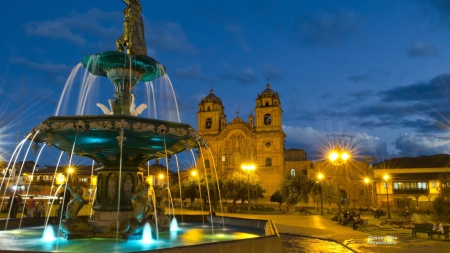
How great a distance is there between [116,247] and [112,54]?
4523 mm

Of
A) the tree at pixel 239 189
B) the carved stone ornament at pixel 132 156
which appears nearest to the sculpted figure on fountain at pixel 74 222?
the carved stone ornament at pixel 132 156

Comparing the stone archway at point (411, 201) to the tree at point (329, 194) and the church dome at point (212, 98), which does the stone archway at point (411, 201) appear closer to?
the tree at point (329, 194)

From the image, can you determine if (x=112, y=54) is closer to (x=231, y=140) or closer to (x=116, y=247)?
(x=116, y=247)

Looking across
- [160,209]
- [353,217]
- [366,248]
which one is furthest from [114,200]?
[353,217]

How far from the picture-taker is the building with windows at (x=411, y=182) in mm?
41094

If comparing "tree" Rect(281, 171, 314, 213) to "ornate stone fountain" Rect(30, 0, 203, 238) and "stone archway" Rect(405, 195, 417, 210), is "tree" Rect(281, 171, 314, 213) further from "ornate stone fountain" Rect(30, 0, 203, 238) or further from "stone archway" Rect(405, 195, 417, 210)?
"ornate stone fountain" Rect(30, 0, 203, 238)

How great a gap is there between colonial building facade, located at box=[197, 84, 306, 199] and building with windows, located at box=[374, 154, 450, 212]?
15.9 m

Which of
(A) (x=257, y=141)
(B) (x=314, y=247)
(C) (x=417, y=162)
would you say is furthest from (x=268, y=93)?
(B) (x=314, y=247)

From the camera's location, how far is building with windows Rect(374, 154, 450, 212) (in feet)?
135

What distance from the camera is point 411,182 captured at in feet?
138

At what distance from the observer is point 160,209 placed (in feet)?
32.6

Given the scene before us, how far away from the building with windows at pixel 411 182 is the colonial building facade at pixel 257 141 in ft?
52.2

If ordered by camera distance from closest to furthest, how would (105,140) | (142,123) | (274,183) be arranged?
(142,123) → (105,140) → (274,183)

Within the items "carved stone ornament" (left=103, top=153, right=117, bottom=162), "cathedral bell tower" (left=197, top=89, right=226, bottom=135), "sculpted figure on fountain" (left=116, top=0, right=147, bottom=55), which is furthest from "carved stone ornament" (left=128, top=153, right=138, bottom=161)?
"cathedral bell tower" (left=197, top=89, right=226, bottom=135)
